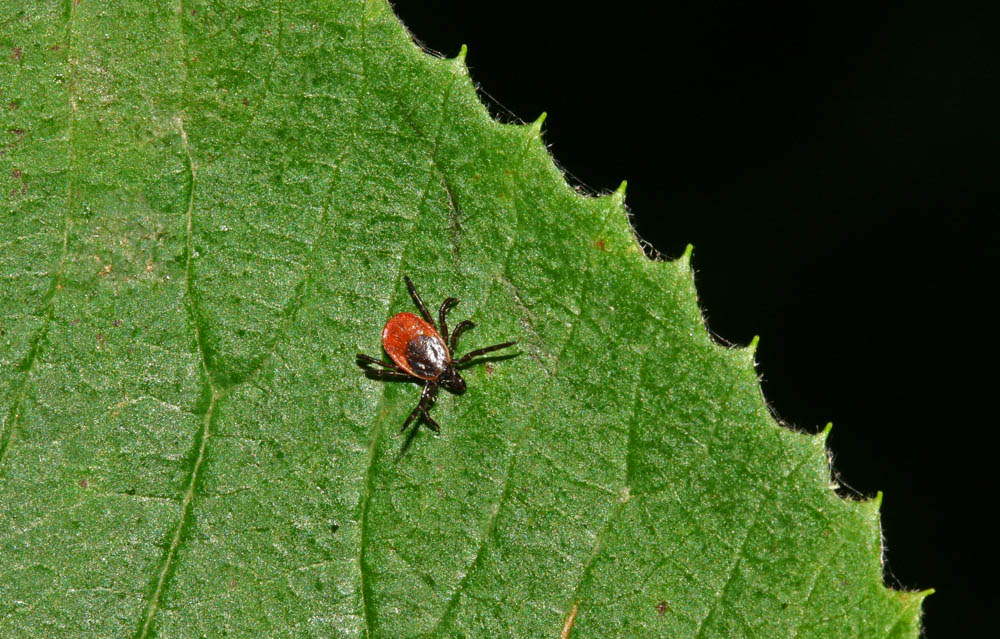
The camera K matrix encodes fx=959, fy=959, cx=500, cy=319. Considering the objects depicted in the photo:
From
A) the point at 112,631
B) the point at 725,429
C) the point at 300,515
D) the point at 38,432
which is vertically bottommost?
the point at 112,631

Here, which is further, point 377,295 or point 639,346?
point 377,295

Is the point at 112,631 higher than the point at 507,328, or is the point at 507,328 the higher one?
the point at 507,328

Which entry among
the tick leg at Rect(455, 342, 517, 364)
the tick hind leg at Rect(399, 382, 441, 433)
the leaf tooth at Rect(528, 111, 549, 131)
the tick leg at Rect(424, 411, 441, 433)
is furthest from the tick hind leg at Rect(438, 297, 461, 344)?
the leaf tooth at Rect(528, 111, 549, 131)

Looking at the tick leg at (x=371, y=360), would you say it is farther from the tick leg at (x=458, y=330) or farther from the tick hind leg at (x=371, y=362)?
the tick leg at (x=458, y=330)

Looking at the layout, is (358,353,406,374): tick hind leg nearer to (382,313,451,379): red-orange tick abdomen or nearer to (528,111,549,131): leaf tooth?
(382,313,451,379): red-orange tick abdomen

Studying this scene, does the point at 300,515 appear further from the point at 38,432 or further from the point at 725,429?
the point at 725,429

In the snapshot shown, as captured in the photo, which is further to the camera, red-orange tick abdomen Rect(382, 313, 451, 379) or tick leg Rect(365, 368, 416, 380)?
tick leg Rect(365, 368, 416, 380)

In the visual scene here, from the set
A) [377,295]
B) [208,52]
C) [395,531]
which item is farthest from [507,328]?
[208,52]
